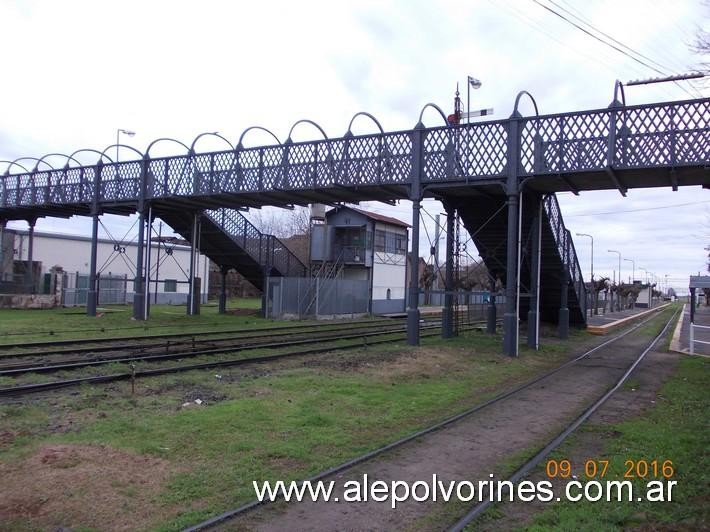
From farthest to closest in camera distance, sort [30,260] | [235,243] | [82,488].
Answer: [30,260] < [235,243] < [82,488]

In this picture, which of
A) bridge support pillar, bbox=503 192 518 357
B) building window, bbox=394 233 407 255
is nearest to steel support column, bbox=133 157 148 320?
bridge support pillar, bbox=503 192 518 357

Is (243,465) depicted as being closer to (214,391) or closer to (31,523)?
(31,523)

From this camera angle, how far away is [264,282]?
34031mm

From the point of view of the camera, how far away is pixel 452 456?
273 inches

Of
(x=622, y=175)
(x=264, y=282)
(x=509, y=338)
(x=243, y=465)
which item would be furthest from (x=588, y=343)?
(x=243, y=465)

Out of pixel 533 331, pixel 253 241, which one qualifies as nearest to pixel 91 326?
pixel 253 241

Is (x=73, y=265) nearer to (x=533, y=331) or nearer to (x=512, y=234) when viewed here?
(x=533, y=331)

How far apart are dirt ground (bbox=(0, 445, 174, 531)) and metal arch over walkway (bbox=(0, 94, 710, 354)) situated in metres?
13.5

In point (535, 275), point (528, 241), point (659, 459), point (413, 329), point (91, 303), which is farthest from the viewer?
point (91, 303)

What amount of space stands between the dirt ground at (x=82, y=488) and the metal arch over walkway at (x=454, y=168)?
44.2 feet

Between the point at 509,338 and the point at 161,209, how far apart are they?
19.7 m

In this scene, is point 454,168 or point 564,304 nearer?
point 454,168

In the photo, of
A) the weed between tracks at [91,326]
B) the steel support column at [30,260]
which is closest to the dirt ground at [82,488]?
the weed between tracks at [91,326]

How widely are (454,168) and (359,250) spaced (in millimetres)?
21549
